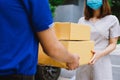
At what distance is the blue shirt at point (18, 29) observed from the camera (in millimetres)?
1787

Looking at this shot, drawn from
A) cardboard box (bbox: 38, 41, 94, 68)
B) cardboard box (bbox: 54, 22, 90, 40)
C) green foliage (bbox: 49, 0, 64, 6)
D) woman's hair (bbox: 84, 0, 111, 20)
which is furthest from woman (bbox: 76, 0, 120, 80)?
green foliage (bbox: 49, 0, 64, 6)

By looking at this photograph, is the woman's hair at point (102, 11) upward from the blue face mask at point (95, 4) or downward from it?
downward

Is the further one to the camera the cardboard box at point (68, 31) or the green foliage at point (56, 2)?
the green foliage at point (56, 2)

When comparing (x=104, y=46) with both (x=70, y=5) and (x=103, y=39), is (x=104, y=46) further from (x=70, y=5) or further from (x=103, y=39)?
(x=70, y=5)

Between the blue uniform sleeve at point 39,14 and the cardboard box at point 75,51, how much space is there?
51cm

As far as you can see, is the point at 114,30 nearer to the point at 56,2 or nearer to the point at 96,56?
the point at 96,56

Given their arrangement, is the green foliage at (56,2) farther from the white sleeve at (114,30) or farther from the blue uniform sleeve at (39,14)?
the blue uniform sleeve at (39,14)

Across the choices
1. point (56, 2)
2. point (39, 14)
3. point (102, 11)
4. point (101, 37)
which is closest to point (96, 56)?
point (101, 37)

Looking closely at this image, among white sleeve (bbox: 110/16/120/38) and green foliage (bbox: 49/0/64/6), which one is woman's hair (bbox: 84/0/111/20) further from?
green foliage (bbox: 49/0/64/6)

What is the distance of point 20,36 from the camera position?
5.97 feet

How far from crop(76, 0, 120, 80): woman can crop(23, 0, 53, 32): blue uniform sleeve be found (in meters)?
1.48

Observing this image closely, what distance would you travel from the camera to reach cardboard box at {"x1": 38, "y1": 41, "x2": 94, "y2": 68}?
7.87 ft

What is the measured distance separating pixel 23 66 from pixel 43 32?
0.73ft

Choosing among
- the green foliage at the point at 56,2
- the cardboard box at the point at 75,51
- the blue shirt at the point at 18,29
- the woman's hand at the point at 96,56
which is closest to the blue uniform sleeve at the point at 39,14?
the blue shirt at the point at 18,29
